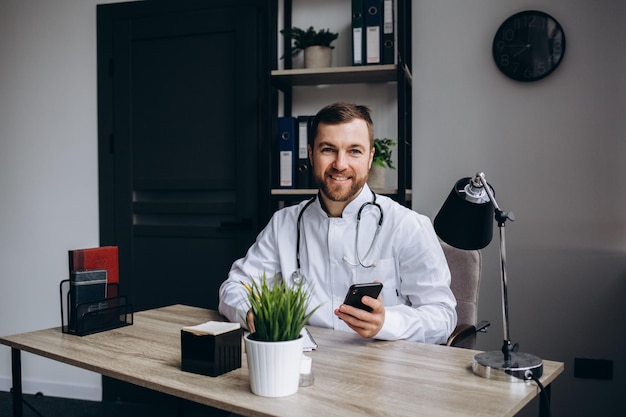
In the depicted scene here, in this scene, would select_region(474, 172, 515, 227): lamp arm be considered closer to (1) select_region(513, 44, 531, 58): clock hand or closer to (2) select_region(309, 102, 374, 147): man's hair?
(2) select_region(309, 102, 374, 147): man's hair

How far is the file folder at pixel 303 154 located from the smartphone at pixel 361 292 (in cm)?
133

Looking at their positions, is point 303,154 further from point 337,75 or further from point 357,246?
point 357,246

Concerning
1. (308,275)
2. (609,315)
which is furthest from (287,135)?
(609,315)

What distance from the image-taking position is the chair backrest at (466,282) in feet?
6.66

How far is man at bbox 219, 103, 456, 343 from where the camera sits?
186cm

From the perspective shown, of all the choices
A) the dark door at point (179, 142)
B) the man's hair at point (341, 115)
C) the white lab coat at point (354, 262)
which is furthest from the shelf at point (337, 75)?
the white lab coat at point (354, 262)

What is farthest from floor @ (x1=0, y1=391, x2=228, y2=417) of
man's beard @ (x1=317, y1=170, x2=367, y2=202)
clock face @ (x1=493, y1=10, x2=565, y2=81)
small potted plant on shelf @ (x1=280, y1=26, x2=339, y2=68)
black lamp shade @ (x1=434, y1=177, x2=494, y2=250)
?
clock face @ (x1=493, y1=10, x2=565, y2=81)

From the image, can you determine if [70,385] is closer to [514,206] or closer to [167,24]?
[167,24]

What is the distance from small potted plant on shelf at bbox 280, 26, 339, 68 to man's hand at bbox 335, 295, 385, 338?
1.64 metres

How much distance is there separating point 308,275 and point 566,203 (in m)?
1.34

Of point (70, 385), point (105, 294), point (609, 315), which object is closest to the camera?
point (105, 294)

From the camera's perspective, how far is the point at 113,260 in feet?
5.64

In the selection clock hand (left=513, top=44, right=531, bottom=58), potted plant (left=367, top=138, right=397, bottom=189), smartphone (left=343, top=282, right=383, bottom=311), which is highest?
clock hand (left=513, top=44, right=531, bottom=58)

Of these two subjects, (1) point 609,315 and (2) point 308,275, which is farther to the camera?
(1) point 609,315
